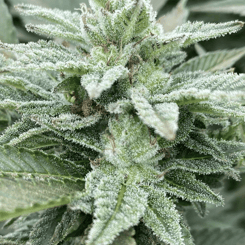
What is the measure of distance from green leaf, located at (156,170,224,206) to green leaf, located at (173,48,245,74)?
560 mm

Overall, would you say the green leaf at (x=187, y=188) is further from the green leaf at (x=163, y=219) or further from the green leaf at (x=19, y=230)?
the green leaf at (x=19, y=230)

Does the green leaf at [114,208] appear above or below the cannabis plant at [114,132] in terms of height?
below

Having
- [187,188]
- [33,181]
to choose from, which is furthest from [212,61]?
[33,181]

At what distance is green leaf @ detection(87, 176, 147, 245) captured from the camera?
48 cm

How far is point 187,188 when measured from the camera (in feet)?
2.27

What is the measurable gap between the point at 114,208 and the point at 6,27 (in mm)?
1116

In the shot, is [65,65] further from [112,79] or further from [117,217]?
[117,217]

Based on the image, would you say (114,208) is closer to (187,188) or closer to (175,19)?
(187,188)

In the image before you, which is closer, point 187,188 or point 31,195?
point 31,195

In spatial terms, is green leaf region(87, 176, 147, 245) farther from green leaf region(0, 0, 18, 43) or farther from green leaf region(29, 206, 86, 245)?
green leaf region(0, 0, 18, 43)

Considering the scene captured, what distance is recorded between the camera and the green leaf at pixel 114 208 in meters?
0.48

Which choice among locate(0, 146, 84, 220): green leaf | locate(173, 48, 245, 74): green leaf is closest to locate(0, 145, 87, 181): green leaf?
locate(0, 146, 84, 220): green leaf

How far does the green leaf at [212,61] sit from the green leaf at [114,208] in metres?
0.69

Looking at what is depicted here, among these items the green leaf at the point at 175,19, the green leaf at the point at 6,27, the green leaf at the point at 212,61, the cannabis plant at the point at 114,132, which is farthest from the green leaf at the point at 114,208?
the green leaf at the point at 6,27
